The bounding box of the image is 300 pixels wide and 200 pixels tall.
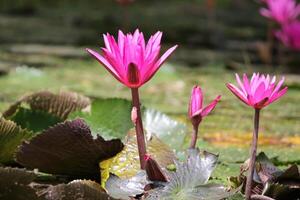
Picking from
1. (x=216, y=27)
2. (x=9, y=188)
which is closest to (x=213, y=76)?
(x=216, y=27)

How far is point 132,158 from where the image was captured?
1344 millimetres

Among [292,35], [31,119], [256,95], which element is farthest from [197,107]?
[292,35]

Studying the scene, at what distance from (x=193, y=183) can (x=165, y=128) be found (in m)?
0.46

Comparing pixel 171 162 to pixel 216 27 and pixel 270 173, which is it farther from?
pixel 216 27

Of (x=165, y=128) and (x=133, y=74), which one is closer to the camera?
(x=133, y=74)

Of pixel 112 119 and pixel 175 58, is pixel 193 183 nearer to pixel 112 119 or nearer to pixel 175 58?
pixel 112 119

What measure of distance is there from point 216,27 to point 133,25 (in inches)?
23.1

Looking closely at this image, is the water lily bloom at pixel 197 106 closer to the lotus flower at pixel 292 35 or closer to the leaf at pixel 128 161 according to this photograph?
the leaf at pixel 128 161

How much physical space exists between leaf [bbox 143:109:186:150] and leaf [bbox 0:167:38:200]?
0.50 metres

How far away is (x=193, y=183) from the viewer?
3.79ft

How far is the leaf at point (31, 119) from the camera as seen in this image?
157cm

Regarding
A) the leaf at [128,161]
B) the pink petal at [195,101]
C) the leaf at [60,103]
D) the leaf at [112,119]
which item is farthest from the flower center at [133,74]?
the leaf at [60,103]

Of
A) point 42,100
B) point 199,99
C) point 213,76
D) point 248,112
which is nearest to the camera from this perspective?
point 199,99

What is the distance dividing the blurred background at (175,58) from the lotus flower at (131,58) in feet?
1.44
